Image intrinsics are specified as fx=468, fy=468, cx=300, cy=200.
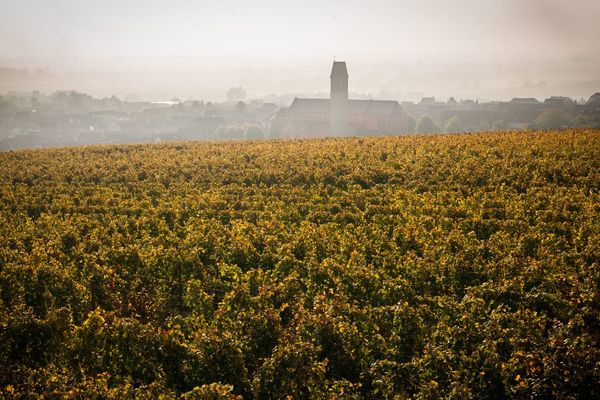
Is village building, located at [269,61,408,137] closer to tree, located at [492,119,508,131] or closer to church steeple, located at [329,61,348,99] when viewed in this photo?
church steeple, located at [329,61,348,99]

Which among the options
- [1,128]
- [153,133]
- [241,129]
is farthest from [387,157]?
[1,128]

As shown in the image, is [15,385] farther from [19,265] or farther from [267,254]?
[267,254]

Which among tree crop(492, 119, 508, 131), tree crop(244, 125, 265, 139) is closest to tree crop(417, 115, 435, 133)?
tree crop(492, 119, 508, 131)

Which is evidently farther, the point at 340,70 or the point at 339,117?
the point at 339,117

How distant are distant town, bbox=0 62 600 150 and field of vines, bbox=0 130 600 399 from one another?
74.9 m

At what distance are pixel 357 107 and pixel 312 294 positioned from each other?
93513mm

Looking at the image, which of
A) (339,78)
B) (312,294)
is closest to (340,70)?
(339,78)

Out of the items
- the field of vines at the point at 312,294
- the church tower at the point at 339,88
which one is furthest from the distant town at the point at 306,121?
the field of vines at the point at 312,294

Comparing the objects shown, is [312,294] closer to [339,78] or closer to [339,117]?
[339,78]

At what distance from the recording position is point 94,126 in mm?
141750

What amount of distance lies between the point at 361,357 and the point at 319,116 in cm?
9351

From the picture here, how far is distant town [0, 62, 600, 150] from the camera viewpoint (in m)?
92.8

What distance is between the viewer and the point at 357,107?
3942 inches

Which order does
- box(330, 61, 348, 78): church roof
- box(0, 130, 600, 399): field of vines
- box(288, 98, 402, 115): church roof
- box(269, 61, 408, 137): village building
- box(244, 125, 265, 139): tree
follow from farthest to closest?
box(244, 125, 265, 139): tree, box(288, 98, 402, 115): church roof, box(269, 61, 408, 137): village building, box(330, 61, 348, 78): church roof, box(0, 130, 600, 399): field of vines
